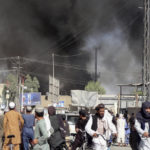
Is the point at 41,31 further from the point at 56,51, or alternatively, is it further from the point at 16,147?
the point at 16,147

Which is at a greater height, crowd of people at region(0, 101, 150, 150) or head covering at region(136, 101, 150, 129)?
head covering at region(136, 101, 150, 129)

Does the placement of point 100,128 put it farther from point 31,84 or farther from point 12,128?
point 31,84

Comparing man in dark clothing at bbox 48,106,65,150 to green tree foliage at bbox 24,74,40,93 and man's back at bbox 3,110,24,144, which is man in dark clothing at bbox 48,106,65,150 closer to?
man's back at bbox 3,110,24,144

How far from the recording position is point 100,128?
6.61 metres

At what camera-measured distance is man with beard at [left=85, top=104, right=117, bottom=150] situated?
6.56 metres

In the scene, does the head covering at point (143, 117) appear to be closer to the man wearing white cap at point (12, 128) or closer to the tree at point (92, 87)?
the man wearing white cap at point (12, 128)

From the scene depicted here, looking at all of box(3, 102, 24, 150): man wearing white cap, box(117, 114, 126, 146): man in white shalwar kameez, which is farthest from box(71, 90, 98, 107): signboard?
box(3, 102, 24, 150): man wearing white cap

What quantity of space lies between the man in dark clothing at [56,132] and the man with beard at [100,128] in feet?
2.41

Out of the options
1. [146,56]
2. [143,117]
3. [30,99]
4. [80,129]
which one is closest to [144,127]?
[143,117]

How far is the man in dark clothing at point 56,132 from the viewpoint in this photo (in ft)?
23.2

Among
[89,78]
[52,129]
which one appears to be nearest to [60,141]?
[52,129]

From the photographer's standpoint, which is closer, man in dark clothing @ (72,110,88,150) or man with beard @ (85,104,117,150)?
man with beard @ (85,104,117,150)

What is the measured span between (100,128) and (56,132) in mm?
908

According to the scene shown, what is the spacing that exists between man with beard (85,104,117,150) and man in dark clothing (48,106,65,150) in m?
0.73
